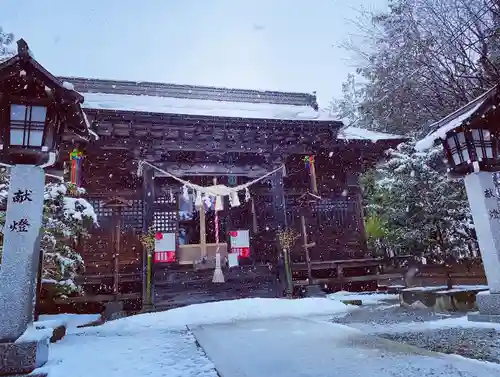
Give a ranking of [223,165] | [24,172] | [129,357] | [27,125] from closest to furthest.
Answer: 1. [129,357]
2. [24,172]
3. [27,125]
4. [223,165]

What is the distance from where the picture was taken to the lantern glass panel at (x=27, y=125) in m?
4.84

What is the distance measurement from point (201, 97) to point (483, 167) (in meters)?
13.3

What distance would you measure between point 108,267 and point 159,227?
223 centimetres

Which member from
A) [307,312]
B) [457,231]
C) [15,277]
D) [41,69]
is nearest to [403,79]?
[457,231]

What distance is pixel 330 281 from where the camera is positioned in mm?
12117

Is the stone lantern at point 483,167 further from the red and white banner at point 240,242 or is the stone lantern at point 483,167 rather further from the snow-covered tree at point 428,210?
the red and white banner at point 240,242

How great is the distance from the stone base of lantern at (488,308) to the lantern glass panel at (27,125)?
24.9 feet

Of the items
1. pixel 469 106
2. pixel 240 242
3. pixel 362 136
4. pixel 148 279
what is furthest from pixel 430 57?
pixel 148 279

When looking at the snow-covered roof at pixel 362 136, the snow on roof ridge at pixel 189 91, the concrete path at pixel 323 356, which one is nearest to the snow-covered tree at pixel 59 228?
the concrete path at pixel 323 356

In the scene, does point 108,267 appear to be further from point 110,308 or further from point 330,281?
point 330,281

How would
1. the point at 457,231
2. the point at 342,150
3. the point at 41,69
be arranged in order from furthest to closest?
1. the point at 342,150
2. the point at 457,231
3. the point at 41,69

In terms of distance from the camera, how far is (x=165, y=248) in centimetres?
1201

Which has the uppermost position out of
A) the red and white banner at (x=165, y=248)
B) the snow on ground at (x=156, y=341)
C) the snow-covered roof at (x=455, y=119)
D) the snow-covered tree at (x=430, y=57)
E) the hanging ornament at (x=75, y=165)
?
the snow-covered tree at (x=430, y=57)

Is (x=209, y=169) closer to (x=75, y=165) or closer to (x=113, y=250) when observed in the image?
(x=75, y=165)
